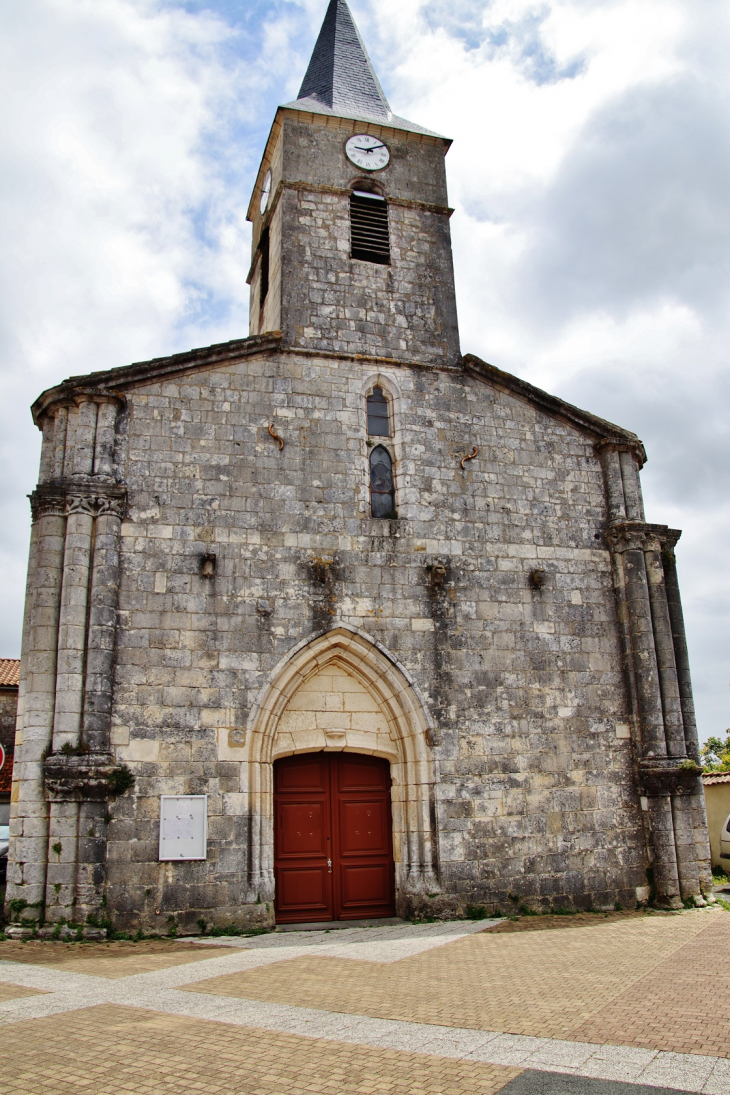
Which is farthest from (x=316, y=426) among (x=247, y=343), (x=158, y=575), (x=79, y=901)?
(x=79, y=901)

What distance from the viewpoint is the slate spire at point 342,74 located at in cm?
1445

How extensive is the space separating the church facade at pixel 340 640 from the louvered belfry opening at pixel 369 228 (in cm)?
11

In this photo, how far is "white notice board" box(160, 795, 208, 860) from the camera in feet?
30.8

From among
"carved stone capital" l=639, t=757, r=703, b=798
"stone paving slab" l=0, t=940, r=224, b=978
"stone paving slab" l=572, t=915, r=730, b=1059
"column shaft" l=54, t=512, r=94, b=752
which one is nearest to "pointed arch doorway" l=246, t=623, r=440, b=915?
"stone paving slab" l=0, t=940, r=224, b=978

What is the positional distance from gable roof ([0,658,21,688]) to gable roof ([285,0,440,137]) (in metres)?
15.4

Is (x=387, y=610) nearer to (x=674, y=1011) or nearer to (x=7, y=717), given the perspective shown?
(x=674, y=1011)

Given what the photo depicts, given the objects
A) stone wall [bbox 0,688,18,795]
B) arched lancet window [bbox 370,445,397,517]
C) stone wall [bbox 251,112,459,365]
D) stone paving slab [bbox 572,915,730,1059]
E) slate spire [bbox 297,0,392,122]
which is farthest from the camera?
stone wall [bbox 0,688,18,795]

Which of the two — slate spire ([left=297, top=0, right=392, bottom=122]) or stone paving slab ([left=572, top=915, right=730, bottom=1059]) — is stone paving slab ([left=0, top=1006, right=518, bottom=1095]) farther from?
slate spire ([left=297, top=0, right=392, bottom=122])

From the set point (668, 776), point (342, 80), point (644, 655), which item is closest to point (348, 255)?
point (342, 80)

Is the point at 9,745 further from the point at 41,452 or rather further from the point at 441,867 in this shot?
the point at 441,867

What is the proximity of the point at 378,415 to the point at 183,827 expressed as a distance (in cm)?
610

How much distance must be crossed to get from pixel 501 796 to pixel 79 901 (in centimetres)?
511

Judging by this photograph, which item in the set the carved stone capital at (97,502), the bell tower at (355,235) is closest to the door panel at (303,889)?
the carved stone capital at (97,502)

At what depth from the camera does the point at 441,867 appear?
1013 cm
